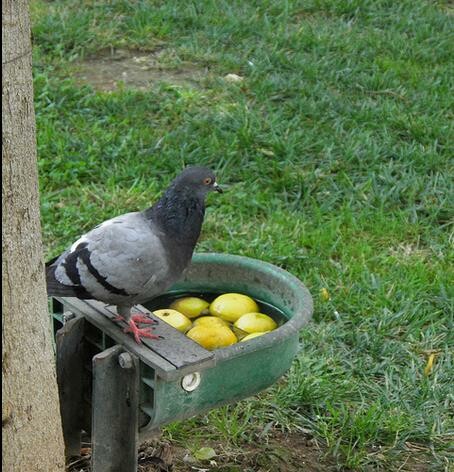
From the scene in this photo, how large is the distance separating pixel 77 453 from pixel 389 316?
1.63 m

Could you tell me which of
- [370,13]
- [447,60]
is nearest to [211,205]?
[447,60]

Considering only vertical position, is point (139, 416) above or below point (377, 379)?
above

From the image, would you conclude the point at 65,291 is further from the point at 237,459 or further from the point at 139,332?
the point at 237,459

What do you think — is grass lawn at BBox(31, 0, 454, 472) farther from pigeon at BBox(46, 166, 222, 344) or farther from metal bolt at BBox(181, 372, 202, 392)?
pigeon at BBox(46, 166, 222, 344)

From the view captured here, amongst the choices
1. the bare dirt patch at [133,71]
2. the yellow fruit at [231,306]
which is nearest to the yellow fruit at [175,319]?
the yellow fruit at [231,306]

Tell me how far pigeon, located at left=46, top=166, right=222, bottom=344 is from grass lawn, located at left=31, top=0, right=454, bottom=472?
0.70 m

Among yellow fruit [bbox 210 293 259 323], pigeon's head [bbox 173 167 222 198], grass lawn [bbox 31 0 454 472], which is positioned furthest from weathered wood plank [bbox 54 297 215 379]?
grass lawn [bbox 31 0 454 472]

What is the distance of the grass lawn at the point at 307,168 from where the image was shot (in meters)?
3.60

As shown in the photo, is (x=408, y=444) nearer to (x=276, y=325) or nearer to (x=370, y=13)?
(x=276, y=325)

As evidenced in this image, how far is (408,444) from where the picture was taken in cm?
351

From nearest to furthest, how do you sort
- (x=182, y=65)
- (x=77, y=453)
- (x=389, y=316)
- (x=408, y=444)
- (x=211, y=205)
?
(x=77, y=453) < (x=408, y=444) < (x=389, y=316) < (x=211, y=205) < (x=182, y=65)

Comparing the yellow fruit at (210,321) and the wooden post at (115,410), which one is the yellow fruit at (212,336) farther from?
the wooden post at (115,410)

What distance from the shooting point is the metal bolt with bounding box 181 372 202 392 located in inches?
112

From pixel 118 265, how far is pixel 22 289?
0.56 metres
